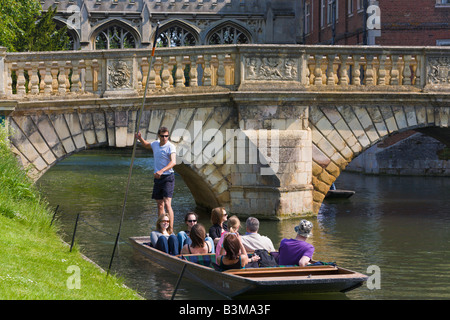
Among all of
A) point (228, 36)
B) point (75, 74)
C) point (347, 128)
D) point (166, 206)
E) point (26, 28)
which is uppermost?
point (228, 36)

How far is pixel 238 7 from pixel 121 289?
89.7ft

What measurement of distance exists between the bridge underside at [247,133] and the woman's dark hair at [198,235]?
4713 millimetres

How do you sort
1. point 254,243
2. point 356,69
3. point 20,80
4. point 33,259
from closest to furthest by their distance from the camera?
point 33,259 < point 254,243 < point 20,80 < point 356,69

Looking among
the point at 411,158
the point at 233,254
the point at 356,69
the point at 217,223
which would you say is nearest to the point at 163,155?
the point at 217,223

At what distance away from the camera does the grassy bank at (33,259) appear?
7.79 m

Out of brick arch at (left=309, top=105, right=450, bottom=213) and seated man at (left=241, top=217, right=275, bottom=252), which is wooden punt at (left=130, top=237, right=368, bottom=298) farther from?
brick arch at (left=309, top=105, right=450, bottom=213)

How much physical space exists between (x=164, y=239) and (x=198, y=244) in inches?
32.6

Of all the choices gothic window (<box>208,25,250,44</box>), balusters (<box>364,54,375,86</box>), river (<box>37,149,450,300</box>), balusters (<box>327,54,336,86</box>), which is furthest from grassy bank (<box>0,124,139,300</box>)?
gothic window (<box>208,25,250,44</box>)

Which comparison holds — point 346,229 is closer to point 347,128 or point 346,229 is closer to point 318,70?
point 347,128

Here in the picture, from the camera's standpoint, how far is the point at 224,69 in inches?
626

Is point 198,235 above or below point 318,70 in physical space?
below

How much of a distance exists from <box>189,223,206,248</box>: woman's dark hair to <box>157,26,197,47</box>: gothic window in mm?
24464

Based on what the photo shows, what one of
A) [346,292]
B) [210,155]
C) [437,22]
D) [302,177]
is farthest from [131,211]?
[437,22]

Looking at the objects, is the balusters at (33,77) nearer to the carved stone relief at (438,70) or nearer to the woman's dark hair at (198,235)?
the woman's dark hair at (198,235)
